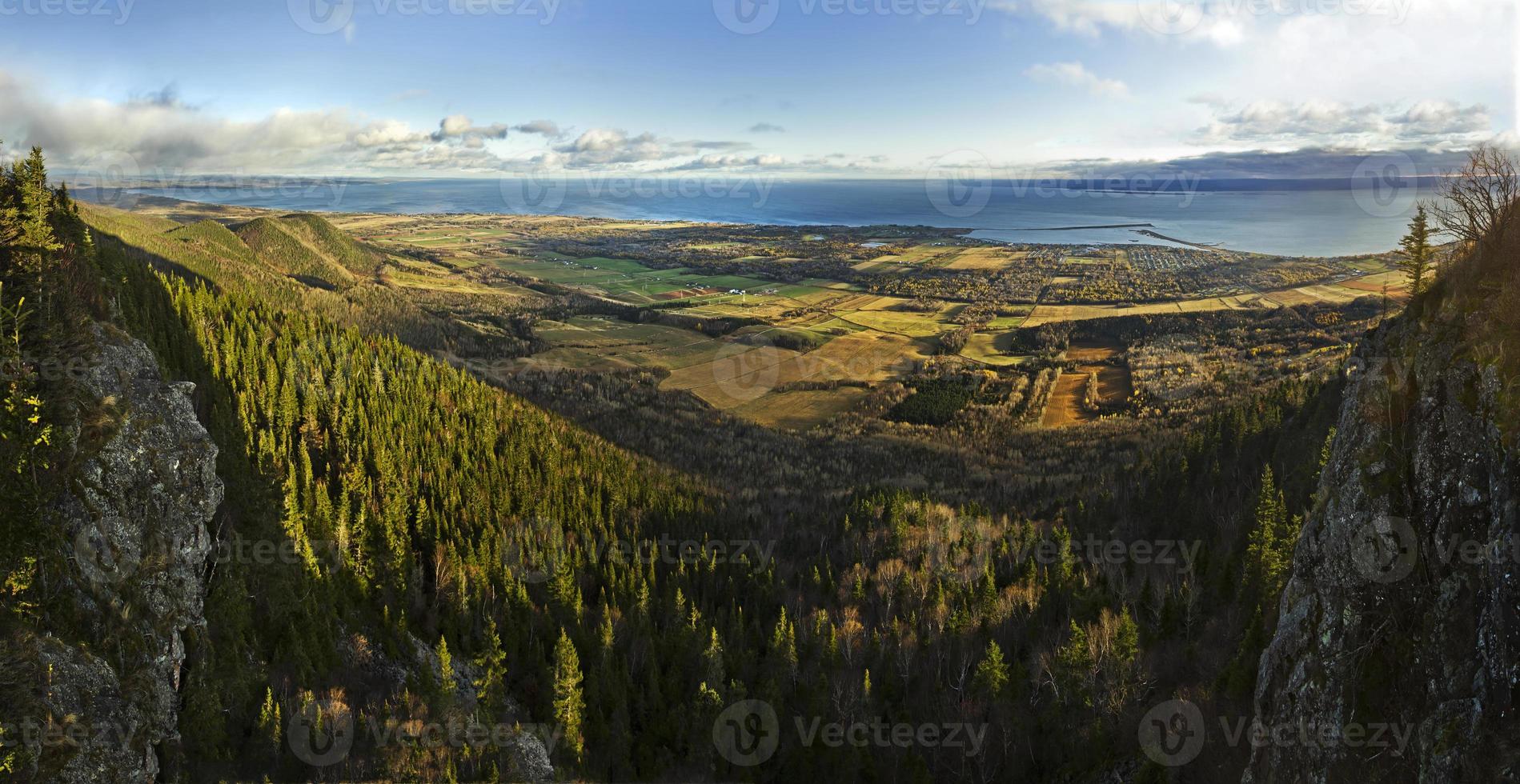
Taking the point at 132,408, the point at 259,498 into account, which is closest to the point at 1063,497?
the point at 259,498

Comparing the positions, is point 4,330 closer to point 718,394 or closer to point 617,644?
point 617,644

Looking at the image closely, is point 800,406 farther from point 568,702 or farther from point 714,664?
point 568,702

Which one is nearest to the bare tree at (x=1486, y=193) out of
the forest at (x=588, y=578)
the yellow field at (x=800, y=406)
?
the forest at (x=588, y=578)

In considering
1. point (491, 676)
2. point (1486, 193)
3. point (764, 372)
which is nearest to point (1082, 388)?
point (764, 372)

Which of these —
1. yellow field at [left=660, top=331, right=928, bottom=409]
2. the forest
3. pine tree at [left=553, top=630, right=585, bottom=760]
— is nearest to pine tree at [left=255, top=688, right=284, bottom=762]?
the forest

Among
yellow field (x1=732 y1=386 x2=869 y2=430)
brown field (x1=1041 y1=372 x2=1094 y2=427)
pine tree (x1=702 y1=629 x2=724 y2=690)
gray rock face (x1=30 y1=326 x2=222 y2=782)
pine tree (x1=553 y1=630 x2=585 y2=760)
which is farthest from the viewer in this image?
yellow field (x1=732 y1=386 x2=869 y2=430)

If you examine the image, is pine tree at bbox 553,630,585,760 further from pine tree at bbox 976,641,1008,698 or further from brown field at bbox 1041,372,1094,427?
brown field at bbox 1041,372,1094,427

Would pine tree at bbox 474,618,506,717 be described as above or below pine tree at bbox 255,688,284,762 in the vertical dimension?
below
